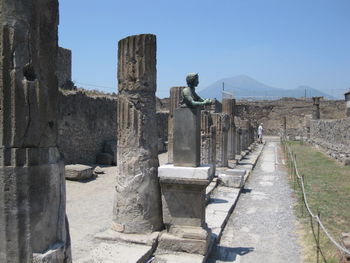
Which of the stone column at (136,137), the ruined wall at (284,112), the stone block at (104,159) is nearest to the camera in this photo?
the stone column at (136,137)

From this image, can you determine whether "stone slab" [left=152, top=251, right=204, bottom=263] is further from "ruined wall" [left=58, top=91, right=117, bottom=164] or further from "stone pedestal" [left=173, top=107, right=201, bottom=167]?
"ruined wall" [left=58, top=91, right=117, bottom=164]

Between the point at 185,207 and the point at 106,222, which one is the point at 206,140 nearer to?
the point at 106,222

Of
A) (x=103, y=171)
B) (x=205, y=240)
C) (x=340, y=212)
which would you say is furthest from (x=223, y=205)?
(x=103, y=171)

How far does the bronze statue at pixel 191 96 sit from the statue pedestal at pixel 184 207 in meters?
0.99

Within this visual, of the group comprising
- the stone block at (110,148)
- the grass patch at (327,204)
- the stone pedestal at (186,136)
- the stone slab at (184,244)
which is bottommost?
the grass patch at (327,204)

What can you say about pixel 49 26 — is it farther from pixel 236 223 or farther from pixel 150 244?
pixel 236 223

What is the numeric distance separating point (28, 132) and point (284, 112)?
4994 centimetres

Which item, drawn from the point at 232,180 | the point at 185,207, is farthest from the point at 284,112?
the point at 185,207

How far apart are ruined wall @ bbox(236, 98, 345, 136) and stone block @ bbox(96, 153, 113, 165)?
34.5m

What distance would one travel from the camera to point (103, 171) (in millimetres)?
13359

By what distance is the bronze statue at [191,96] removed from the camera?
5.46 meters

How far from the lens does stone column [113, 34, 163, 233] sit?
5.16 meters

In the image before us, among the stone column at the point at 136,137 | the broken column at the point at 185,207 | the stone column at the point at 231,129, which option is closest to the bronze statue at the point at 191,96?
the stone column at the point at 136,137

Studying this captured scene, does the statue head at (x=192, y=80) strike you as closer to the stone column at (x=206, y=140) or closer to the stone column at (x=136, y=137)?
the stone column at (x=136, y=137)
